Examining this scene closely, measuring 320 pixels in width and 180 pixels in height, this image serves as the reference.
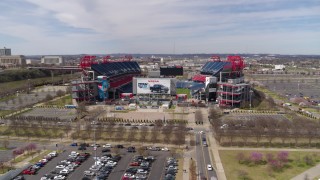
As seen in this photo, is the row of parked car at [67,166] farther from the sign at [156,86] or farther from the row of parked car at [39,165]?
the sign at [156,86]

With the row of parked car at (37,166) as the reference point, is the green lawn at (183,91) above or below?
above

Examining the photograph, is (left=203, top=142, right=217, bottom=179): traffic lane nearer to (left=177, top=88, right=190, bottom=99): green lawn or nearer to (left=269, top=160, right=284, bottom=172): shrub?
(left=269, top=160, right=284, bottom=172): shrub

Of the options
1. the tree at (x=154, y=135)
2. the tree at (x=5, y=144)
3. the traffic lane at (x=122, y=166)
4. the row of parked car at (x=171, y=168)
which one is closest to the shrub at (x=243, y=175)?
the row of parked car at (x=171, y=168)

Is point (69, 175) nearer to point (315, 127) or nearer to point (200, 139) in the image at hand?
point (200, 139)

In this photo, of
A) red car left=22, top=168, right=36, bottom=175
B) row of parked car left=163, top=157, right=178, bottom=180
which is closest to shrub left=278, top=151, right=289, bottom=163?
row of parked car left=163, top=157, right=178, bottom=180

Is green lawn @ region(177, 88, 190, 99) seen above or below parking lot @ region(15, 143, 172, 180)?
above

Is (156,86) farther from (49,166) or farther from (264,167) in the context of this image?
(264,167)

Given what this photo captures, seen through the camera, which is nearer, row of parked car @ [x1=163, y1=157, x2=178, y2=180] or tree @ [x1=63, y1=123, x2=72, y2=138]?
row of parked car @ [x1=163, y1=157, x2=178, y2=180]
